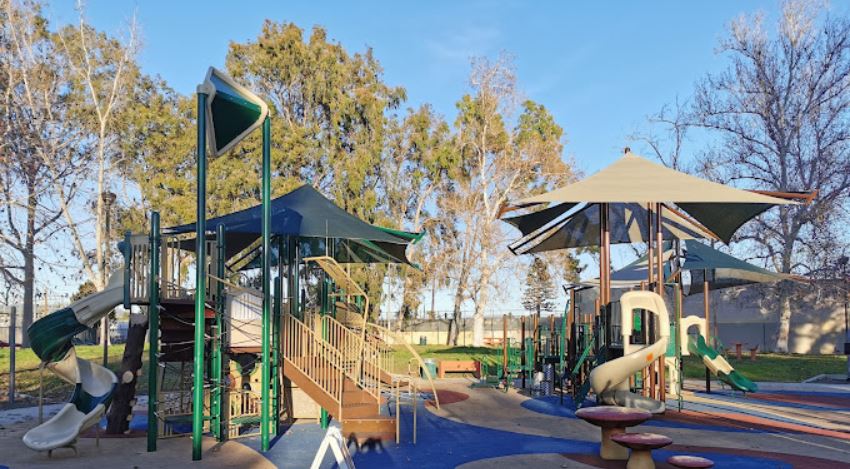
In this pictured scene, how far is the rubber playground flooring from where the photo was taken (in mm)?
9828

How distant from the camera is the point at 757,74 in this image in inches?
1332

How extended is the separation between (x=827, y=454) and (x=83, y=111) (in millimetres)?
32224

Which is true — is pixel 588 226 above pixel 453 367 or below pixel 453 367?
above

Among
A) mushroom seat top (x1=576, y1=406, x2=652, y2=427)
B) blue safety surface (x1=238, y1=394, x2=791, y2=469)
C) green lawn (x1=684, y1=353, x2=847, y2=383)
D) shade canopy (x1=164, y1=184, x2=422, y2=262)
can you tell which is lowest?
green lawn (x1=684, y1=353, x2=847, y2=383)

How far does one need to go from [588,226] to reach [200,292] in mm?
11957

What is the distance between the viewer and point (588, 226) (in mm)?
19188

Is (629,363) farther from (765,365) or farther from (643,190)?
(765,365)

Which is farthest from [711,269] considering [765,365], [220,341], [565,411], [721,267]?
[220,341]

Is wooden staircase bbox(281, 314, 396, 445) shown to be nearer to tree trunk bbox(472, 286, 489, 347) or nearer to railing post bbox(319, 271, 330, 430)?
railing post bbox(319, 271, 330, 430)

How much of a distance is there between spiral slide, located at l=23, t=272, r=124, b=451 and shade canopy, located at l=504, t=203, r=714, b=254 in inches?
403

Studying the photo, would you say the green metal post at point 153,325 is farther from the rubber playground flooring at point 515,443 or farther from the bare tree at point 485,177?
the bare tree at point 485,177

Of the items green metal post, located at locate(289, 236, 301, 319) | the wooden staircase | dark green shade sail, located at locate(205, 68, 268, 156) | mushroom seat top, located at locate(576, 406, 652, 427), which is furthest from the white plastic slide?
dark green shade sail, located at locate(205, 68, 268, 156)

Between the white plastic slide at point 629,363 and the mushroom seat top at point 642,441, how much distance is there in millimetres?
3189

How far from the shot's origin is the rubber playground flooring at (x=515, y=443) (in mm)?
9828
